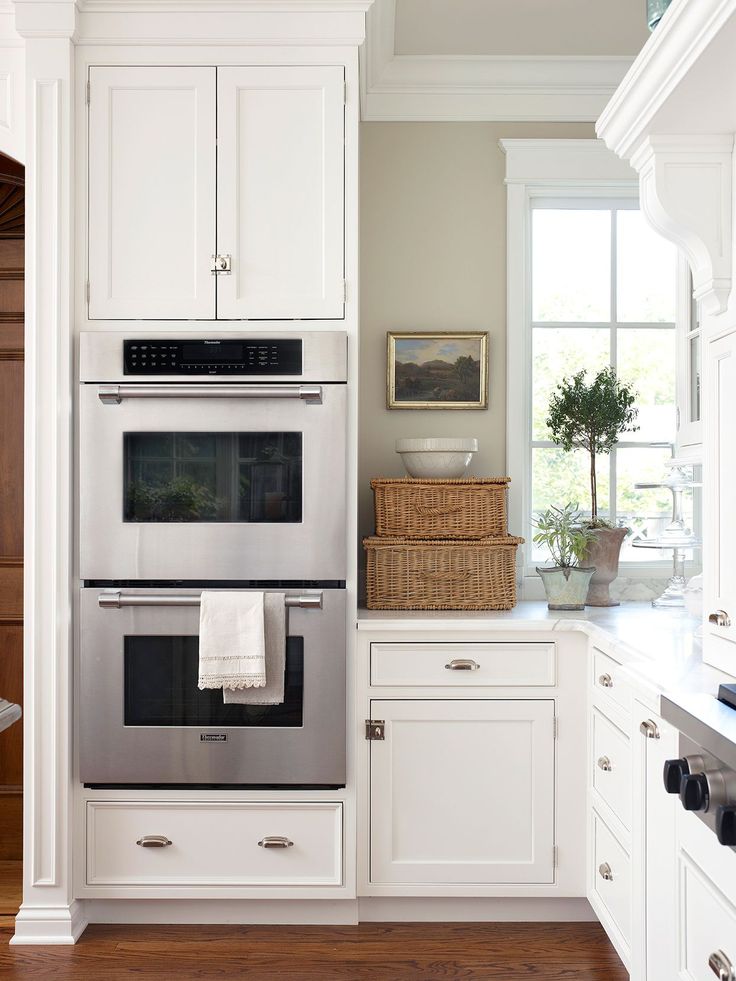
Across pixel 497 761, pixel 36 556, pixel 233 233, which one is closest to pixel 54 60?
pixel 233 233

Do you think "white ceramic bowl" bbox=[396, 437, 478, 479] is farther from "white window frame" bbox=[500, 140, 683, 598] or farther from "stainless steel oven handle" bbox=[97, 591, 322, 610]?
"stainless steel oven handle" bbox=[97, 591, 322, 610]

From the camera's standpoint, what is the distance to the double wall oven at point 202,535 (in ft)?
8.12

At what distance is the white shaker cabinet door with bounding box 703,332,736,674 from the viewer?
5.63ft

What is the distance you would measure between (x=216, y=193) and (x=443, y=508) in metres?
1.13

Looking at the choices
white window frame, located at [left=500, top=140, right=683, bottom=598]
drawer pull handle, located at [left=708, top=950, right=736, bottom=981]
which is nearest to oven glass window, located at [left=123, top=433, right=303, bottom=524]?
white window frame, located at [left=500, top=140, right=683, bottom=598]

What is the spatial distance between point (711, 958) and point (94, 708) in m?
1.71

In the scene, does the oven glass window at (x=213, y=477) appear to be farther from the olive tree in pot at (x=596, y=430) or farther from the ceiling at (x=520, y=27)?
the ceiling at (x=520, y=27)

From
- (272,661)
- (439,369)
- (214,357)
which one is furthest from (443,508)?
(214,357)

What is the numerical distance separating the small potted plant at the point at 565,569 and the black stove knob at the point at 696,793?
1.50 metres

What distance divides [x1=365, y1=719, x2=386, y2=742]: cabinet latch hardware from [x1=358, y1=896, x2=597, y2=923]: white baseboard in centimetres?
50

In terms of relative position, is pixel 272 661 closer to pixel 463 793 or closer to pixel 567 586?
pixel 463 793

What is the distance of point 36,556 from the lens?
248 cm

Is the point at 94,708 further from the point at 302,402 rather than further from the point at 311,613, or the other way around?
the point at 302,402

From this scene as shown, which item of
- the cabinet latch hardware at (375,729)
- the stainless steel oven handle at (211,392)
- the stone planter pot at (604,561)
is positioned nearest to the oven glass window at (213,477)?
the stainless steel oven handle at (211,392)
